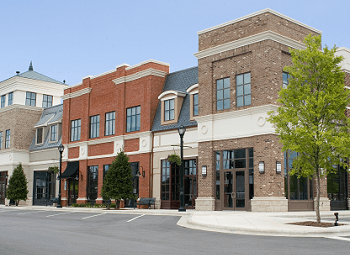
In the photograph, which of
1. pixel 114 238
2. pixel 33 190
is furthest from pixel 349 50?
pixel 33 190

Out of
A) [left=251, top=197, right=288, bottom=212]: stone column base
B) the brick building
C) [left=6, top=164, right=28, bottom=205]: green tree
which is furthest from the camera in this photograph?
[left=6, top=164, right=28, bottom=205]: green tree

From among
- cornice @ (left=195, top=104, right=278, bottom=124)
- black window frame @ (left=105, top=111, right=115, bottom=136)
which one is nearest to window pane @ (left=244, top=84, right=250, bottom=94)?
cornice @ (left=195, top=104, right=278, bottom=124)

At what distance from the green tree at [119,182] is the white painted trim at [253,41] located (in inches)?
351

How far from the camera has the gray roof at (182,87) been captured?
3020cm

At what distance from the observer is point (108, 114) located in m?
35.9

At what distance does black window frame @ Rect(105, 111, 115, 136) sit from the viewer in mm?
35312

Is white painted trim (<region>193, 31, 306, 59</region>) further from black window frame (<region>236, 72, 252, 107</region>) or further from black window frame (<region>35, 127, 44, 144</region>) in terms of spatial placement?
black window frame (<region>35, 127, 44, 144</region>)

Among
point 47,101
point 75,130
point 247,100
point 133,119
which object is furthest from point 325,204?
point 47,101

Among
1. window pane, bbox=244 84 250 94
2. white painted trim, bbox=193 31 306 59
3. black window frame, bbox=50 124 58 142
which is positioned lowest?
black window frame, bbox=50 124 58 142

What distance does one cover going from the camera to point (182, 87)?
31578 millimetres

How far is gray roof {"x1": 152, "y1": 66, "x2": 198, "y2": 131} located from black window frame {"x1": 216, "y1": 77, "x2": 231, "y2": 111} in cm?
340

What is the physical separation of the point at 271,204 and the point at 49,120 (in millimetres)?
27071

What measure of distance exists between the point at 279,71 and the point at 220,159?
231 inches

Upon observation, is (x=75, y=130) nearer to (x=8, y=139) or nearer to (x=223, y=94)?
(x=8, y=139)
